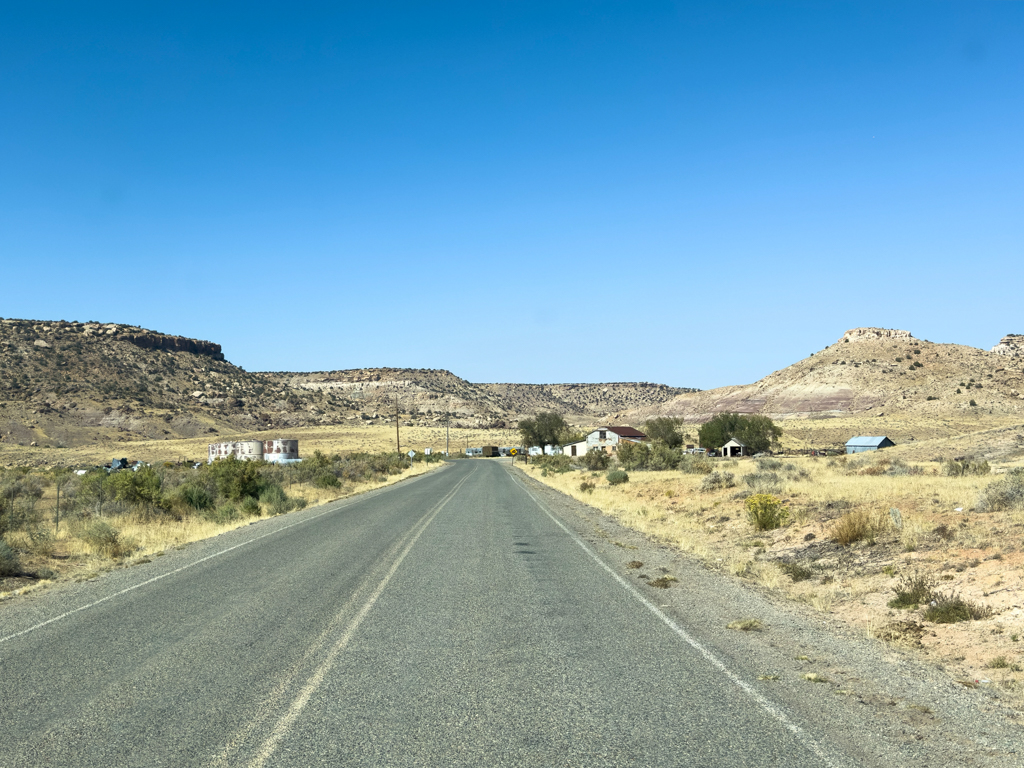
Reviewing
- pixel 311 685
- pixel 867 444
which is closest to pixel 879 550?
pixel 311 685

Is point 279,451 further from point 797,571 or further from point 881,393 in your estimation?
point 881,393

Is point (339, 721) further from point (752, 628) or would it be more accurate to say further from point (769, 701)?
point (752, 628)

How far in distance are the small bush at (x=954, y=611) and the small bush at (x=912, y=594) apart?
351mm

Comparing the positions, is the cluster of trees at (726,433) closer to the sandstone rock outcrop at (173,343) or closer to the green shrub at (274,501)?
the green shrub at (274,501)

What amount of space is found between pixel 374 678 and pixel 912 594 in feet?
25.2

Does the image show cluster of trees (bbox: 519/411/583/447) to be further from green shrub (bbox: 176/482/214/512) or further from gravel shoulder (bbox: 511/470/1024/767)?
gravel shoulder (bbox: 511/470/1024/767)

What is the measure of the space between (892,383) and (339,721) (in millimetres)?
140335

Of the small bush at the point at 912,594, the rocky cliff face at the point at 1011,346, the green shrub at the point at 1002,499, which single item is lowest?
the small bush at the point at 912,594

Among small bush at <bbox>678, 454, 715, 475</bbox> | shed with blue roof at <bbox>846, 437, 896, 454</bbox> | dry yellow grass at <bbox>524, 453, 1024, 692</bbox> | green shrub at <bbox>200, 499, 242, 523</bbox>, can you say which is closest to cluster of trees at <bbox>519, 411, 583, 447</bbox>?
shed with blue roof at <bbox>846, 437, 896, 454</bbox>

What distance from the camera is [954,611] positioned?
9.38 m

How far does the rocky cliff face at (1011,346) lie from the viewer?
143 m

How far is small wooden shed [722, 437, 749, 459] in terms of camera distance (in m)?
86.5

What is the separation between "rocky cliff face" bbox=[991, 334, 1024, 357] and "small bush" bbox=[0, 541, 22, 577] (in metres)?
163

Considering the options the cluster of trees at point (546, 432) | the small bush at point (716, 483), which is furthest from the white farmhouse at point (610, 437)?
the small bush at point (716, 483)
